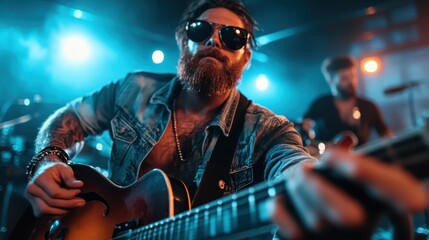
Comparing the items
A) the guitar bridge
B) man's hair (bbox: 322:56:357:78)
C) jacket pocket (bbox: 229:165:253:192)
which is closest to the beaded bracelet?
the guitar bridge

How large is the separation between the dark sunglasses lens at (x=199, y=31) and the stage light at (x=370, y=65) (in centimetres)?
562

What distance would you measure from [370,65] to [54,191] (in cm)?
675

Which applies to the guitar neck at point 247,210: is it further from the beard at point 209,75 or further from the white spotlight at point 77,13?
the white spotlight at point 77,13

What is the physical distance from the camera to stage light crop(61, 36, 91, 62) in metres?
5.54

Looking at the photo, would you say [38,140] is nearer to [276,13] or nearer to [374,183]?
[374,183]

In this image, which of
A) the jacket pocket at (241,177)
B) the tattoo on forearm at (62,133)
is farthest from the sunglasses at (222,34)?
the tattoo on forearm at (62,133)

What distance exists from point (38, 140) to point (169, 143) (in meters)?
0.83

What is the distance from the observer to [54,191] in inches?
61.9

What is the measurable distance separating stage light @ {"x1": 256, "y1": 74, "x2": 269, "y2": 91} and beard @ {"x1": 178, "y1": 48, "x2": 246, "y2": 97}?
4930 mm

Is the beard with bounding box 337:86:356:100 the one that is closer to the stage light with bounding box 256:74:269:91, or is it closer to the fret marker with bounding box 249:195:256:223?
the stage light with bounding box 256:74:269:91

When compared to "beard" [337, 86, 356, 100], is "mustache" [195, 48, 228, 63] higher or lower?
lower

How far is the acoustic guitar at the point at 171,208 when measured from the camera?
2.17 feet

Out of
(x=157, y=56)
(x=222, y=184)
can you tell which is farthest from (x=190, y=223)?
(x=157, y=56)

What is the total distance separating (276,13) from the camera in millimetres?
6176
